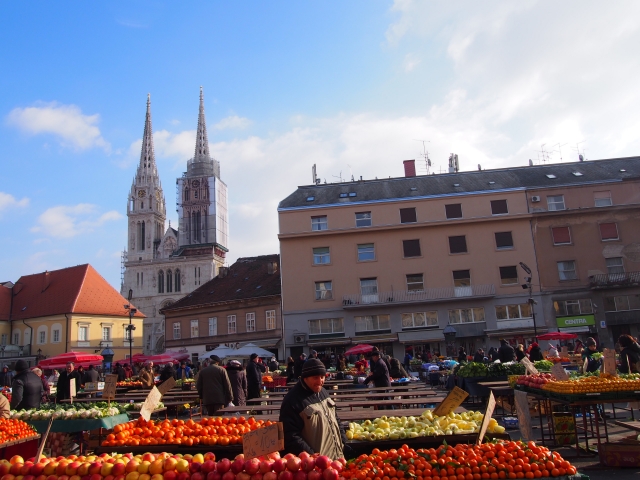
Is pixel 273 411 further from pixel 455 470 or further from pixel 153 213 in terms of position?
pixel 153 213

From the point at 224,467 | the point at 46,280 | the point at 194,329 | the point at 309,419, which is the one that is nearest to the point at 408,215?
the point at 194,329

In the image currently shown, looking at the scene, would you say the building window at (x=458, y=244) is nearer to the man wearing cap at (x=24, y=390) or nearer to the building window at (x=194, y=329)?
the building window at (x=194, y=329)

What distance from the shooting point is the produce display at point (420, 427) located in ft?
21.5

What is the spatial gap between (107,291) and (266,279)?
20.5 metres

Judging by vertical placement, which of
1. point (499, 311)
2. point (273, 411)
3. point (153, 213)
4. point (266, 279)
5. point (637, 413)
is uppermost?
point (153, 213)

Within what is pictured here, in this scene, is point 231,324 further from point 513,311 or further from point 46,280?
point 46,280

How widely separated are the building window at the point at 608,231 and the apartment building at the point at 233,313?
2455 centimetres

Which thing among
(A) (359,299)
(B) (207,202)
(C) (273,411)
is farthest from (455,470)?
(B) (207,202)

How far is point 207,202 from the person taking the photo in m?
106

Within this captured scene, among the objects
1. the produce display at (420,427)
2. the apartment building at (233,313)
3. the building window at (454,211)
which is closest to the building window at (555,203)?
the building window at (454,211)

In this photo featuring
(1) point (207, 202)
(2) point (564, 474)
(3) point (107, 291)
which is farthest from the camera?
(1) point (207, 202)

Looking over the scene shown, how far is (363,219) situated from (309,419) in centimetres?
3421

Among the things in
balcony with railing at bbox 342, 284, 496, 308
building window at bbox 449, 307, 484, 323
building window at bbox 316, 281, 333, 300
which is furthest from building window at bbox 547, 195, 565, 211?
building window at bbox 316, 281, 333, 300

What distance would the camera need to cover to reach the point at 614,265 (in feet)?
121
